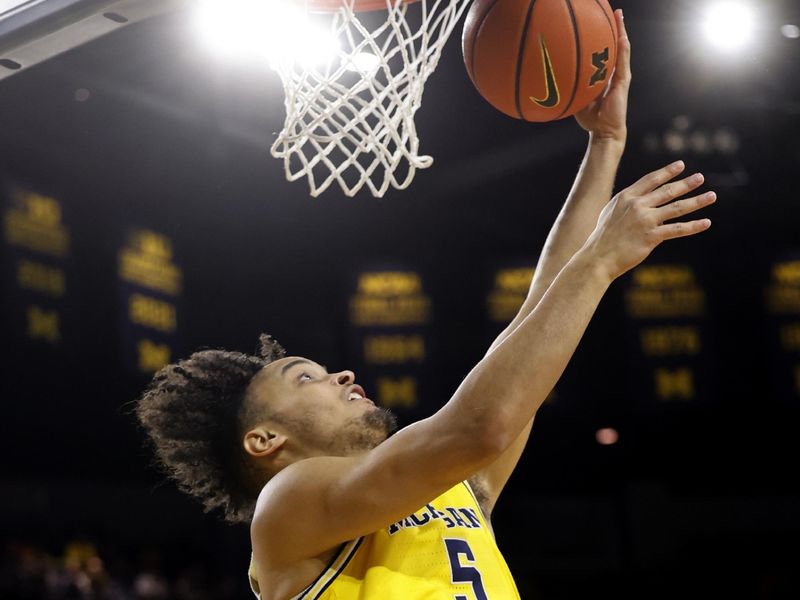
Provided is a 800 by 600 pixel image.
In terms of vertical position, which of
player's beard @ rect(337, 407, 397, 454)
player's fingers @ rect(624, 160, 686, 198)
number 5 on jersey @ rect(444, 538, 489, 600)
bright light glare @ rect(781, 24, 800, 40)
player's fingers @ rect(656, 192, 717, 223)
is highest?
bright light glare @ rect(781, 24, 800, 40)

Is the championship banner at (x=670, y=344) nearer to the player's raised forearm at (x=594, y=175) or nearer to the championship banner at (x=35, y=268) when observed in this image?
the championship banner at (x=35, y=268)

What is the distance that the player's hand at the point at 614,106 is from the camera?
2.54m

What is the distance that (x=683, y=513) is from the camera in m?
10.4

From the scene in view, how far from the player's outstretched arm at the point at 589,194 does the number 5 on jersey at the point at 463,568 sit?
1.23 feet

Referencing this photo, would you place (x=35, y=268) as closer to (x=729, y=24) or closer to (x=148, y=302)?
(x=148, y=302)

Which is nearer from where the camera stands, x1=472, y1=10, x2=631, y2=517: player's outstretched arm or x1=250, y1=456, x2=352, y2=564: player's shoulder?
x1=250, y1=456, x2=352, y2=564: player's shoulder

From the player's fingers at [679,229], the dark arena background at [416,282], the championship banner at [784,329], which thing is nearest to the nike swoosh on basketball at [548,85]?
the player's fingers at [679,229]

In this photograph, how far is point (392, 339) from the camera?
24.8ft

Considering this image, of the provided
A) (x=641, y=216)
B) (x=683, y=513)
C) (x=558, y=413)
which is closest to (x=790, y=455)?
(x=683, y=513)

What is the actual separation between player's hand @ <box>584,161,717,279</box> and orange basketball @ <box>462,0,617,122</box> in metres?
0.56

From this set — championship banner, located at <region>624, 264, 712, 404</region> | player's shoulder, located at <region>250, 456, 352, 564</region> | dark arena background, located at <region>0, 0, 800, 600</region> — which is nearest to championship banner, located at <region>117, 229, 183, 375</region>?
dark arena background, located at <region>0, 0, 800, 600</region>

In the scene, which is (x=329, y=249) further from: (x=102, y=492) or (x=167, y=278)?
(x=102, y=492)

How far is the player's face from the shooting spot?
2268 mm

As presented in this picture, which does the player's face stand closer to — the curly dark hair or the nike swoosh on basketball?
the curly dark hair
